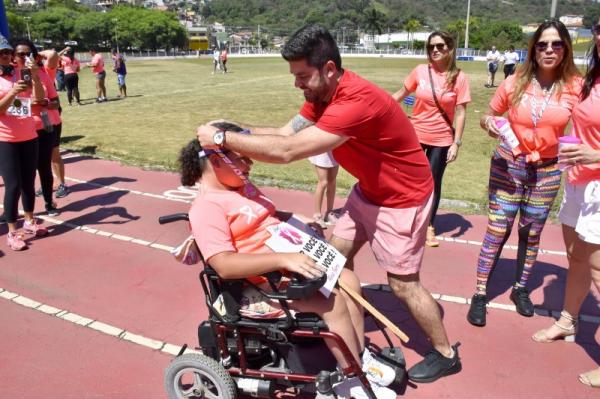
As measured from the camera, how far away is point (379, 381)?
9.47 ft

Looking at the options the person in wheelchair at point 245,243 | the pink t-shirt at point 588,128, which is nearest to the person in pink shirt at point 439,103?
the pink t-shirt at point 588,128

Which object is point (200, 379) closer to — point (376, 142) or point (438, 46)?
point (376, 142)

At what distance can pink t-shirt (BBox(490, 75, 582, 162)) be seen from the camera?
341 cm

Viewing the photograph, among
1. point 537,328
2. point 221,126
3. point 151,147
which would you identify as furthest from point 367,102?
point 151,147

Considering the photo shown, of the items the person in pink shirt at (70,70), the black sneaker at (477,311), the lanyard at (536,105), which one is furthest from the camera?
the person in pink shirt at (70,70)

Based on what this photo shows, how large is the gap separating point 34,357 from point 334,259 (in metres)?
2.27

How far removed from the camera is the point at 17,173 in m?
5.14

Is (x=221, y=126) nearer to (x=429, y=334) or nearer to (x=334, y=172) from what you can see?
(x=429, y=334)

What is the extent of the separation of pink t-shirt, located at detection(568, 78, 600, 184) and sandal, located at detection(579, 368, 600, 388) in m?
1.23

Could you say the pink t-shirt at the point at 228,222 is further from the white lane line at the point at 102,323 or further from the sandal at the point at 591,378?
the sandal at the point at 591,378

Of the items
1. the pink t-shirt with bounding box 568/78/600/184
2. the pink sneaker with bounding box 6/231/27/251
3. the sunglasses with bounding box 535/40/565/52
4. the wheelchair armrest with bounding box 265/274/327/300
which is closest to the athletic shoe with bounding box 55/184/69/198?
the pink sneaker with bounding box 6/231/27/251

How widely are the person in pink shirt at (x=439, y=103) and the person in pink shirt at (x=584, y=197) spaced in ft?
5.80

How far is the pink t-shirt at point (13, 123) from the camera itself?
489 cm

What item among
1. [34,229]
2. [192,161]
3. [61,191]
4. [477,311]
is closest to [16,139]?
[34,229]
